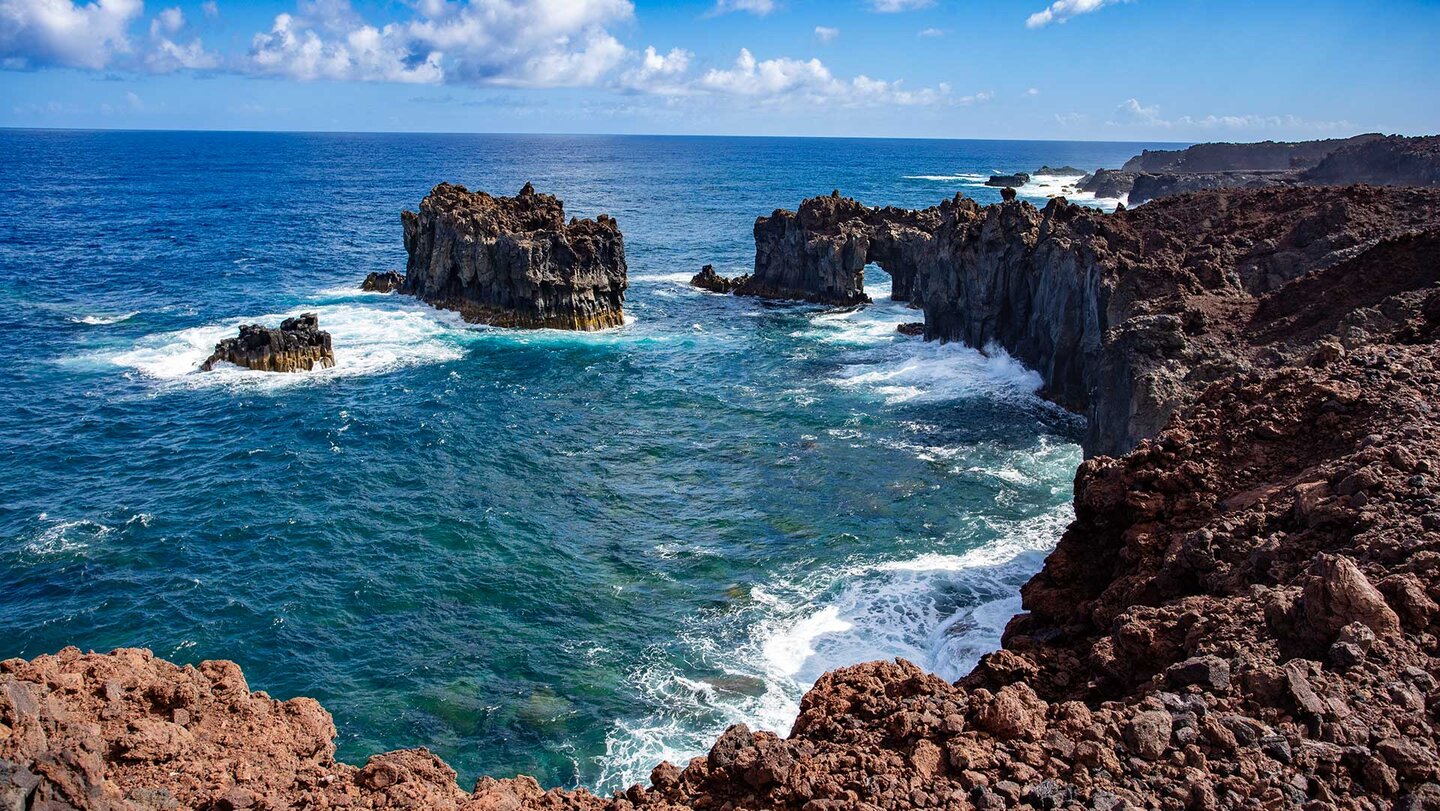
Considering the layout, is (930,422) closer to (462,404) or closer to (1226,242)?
(1226,242)

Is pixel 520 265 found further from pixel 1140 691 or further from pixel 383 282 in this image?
pixel 1140 691

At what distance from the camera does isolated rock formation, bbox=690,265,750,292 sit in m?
85.6

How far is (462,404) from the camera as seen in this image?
5138cm

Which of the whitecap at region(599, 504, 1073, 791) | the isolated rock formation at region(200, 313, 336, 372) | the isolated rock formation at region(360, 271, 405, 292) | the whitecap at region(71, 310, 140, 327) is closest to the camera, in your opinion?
the whitecap at region(599, 504, 1073, 791)

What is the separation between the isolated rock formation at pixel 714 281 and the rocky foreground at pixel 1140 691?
6409cm

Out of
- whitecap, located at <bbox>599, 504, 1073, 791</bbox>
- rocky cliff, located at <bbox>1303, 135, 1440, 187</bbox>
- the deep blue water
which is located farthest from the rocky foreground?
rocky cliff, located at <bbox>1303, 135, 1440, 187</bbox>

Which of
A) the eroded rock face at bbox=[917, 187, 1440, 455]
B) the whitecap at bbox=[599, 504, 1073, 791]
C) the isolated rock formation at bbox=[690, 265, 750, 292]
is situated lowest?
the whitecap at bbox=[599, 504, 1073, 791]

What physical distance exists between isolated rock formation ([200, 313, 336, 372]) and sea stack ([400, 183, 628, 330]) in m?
14.8

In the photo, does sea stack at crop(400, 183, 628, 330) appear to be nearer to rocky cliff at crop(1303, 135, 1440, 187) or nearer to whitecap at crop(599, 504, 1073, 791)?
whitecap at crop(599, 504, 1073, 791)

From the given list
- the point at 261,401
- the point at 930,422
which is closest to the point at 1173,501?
the point at 930,422

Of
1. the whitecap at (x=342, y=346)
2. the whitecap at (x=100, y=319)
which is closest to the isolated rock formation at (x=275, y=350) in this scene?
the whitecap at (x=342, y=346)

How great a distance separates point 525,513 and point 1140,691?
28282mm

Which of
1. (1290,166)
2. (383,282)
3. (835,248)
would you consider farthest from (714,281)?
(1290,166)

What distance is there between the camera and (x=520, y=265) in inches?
2687
